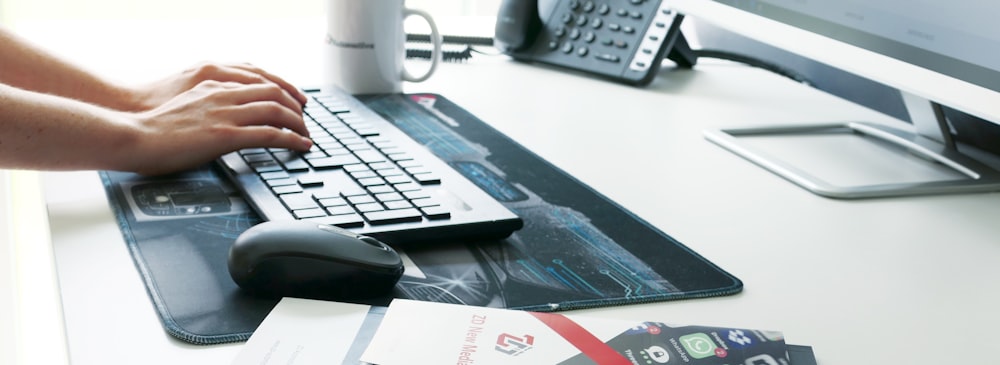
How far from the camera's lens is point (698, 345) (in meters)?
0.60

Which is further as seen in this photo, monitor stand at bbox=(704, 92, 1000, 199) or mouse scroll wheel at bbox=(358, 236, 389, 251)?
monitor stand at bbox=(704, 92, 1000, 199)

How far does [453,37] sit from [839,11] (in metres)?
0.69

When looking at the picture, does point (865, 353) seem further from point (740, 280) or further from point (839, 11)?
point (839, 11)

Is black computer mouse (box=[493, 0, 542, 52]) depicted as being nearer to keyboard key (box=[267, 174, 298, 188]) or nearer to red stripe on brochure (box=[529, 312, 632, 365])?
keyboard key (box=[267, 174, 298, 188])

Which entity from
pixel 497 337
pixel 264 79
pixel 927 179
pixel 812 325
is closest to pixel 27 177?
pixel 264 79

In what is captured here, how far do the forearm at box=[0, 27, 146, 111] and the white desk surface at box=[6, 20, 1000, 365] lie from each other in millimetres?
189

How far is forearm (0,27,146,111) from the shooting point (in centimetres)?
105

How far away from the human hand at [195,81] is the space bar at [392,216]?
0.33 m

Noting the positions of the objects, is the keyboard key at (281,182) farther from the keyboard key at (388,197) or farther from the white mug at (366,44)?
the white mug at (366,44)

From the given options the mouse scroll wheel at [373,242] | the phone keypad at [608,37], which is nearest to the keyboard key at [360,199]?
the mouse scroll wheel at [373,242]

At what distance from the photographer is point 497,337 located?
59cm

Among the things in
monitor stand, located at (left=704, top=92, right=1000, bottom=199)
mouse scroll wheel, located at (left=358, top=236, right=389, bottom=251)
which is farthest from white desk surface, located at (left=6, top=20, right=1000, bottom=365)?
mouse scroll wheel, located at (left=358, top=236, right=389, bottom=251)

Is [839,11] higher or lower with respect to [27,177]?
higher

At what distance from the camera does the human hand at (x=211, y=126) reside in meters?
0.88
